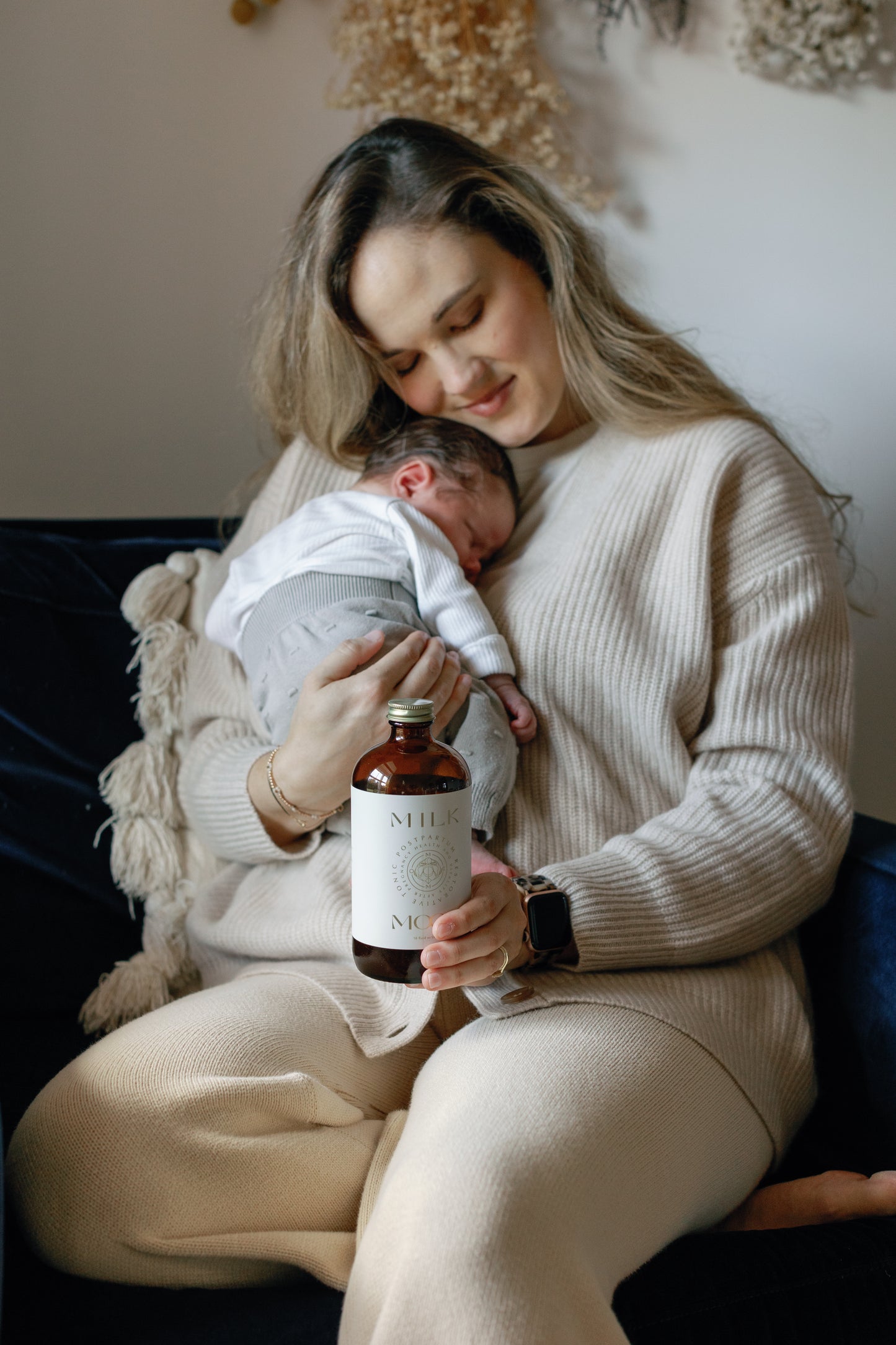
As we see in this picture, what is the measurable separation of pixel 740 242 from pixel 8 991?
5.51 feet

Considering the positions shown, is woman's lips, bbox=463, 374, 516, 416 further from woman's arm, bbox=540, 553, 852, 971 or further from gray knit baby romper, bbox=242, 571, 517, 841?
woman's arm, bbox=540, 553, 852, 971

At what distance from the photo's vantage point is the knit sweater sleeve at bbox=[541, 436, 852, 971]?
1061 mm

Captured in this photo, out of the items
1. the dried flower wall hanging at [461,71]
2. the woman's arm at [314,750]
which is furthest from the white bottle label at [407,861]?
the dried flower wall hanging at [461,71]

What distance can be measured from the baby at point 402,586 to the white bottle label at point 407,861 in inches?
9.7

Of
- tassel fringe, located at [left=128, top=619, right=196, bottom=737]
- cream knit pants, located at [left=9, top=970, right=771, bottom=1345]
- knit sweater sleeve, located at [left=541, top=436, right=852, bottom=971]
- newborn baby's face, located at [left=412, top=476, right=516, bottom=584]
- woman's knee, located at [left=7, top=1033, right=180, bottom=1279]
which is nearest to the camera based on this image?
cream knit pants, located at [left=9, top=970, right=771, bottom=1345]

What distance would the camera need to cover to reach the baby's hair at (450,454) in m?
1.38

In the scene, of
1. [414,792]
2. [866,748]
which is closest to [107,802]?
[414,792]

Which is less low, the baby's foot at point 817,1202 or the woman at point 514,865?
the woman at point 514,865

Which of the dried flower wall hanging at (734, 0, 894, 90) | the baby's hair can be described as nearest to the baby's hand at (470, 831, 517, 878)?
the baby's hair

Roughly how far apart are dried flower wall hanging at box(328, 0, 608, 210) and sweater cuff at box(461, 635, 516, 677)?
110 centimetres

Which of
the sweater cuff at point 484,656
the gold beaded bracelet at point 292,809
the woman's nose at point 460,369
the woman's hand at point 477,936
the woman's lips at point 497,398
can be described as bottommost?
the gold beaded bracelet at point 292,809

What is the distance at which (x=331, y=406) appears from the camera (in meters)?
1.52

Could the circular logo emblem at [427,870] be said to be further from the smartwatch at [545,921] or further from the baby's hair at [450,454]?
the baby's hair at [450,454]

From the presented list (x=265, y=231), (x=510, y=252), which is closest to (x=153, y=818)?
(x=510, y=252)
